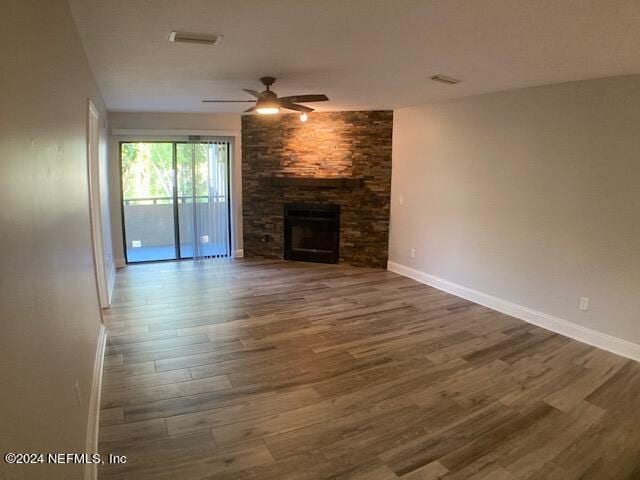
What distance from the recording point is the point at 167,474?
2.20 meters

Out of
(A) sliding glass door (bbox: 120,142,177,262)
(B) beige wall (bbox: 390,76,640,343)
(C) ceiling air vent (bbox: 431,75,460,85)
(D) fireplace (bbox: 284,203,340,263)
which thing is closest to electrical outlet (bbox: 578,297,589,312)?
(B) beige wall (bbox: 390,76,640,343)

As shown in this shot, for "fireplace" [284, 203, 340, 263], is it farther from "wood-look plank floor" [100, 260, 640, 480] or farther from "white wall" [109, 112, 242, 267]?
"wood-look plank floor" [100, 260, 640, 480]

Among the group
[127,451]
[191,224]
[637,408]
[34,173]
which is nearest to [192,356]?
[127,451]

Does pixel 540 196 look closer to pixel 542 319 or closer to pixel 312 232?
pixel 542 319

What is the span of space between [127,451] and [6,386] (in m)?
1.75

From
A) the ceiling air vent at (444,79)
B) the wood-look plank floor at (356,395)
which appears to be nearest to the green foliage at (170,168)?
the wood-look plank floor at (356,395)

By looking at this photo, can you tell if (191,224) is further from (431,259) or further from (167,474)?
(167,474)

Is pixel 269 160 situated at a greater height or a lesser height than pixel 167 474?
greater

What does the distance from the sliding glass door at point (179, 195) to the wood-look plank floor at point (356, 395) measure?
2.39 metres

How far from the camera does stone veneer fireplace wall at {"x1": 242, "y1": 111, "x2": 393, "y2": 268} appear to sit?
21.3 feet

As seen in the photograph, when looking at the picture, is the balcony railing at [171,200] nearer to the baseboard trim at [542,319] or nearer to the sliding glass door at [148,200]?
the sliding glass door at [148,200]

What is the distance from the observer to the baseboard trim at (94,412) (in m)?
2.08

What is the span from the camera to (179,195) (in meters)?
7.02

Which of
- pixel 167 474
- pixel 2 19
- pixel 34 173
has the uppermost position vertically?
pixel 2 19
